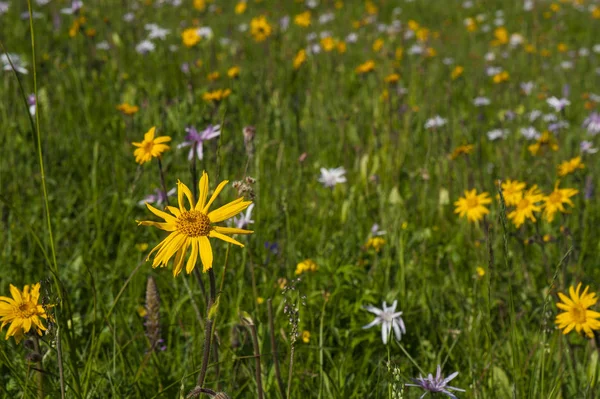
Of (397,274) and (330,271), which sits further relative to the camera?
(397,274)

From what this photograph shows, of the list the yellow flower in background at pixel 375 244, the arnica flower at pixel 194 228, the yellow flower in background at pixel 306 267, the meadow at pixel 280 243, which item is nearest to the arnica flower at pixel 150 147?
the meadow at pixel 280 243

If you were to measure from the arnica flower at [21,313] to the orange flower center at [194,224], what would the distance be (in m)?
0.31

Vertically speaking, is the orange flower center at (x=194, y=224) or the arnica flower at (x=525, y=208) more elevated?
the orange flower center at (x=194, y=224)

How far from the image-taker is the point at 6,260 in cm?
191

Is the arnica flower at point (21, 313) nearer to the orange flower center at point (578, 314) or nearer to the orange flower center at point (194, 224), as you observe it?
the orange flower center at point (194, 224)

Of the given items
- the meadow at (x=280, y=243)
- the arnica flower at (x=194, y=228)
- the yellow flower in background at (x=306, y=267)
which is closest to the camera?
the arnica flower at (x=194, y=228)

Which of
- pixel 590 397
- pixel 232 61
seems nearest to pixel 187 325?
pixel 590 397

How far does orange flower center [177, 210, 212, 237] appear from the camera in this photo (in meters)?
1.01

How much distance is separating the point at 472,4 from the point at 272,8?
3.58m

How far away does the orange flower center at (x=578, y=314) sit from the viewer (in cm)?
138

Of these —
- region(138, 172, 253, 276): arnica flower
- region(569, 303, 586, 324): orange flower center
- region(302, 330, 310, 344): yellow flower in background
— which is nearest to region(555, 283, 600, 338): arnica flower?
region(569, 303, 586, 324): orange flower center

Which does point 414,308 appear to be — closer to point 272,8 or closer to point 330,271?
point 330,271

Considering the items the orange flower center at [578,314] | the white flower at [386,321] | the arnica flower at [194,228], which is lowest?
the white flower at [386,321]

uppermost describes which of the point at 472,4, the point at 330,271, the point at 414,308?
the point at 330,271
